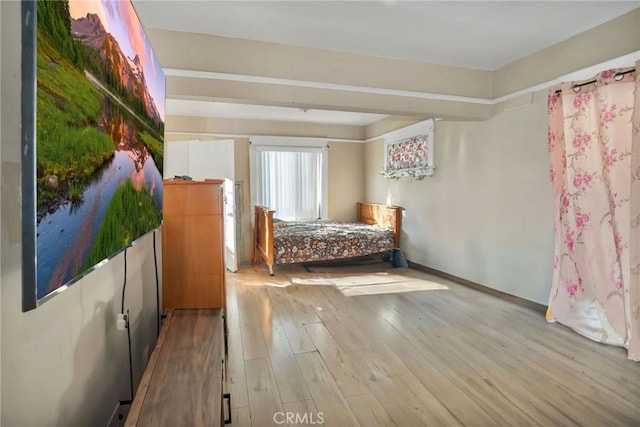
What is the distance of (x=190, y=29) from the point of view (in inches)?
95.3

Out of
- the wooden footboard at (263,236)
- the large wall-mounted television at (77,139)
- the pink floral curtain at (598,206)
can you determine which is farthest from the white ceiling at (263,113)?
Answer: the large wall-mounted television at (77,139)

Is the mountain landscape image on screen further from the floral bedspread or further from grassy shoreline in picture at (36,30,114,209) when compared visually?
the floral bedspread

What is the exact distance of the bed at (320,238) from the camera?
170 inches

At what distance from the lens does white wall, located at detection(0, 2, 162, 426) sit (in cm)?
68

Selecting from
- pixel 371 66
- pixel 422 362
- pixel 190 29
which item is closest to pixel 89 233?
pixel 422 362

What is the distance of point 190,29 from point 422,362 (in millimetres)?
2750

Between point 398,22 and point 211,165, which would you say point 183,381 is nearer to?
point 398,22

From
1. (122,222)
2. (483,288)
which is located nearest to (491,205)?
(483,288)

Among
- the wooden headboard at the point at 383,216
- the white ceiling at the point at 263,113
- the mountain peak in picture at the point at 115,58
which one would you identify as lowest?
the wooden headboard at the point at 383,216

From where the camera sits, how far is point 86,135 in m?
0.75

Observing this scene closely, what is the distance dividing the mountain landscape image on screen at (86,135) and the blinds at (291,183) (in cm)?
412

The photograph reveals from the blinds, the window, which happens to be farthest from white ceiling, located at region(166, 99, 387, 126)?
the blinds

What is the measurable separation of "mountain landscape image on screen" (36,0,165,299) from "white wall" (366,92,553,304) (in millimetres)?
3086

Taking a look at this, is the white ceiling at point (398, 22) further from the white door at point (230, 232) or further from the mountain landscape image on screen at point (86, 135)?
the white door at point (230, 232)
